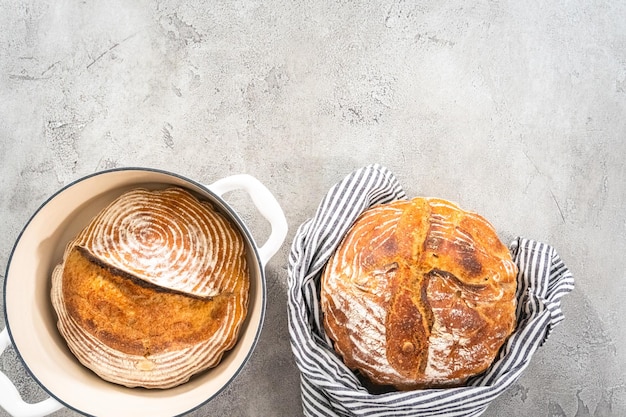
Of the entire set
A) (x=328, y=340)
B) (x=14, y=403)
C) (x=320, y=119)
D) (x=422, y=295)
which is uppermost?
(x=320, y=119)

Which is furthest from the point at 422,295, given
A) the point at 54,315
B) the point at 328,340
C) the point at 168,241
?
the point at 54,315

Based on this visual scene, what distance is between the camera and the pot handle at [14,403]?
2.88 ft

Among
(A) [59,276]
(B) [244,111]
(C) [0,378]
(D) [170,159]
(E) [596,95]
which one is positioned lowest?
(C) [0,378]

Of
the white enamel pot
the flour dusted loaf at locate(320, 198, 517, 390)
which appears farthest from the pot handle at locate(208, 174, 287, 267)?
the flour dusted loaf at locate(320, 198, 517, 390)

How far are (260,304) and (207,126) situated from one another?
362mm

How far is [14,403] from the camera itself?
2.90 ft

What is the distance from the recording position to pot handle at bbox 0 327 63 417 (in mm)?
877

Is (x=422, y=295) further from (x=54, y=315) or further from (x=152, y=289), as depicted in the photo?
(x=54, y=315)

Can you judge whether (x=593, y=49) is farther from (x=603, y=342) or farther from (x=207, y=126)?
(x=207, y=126)

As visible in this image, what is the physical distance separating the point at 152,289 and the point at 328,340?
279mm

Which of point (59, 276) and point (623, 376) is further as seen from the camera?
point (623, 376)

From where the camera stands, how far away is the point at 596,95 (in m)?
1.18

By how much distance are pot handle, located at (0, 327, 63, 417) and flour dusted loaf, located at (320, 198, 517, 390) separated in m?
0.41

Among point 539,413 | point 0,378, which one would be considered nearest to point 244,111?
point 0,378
